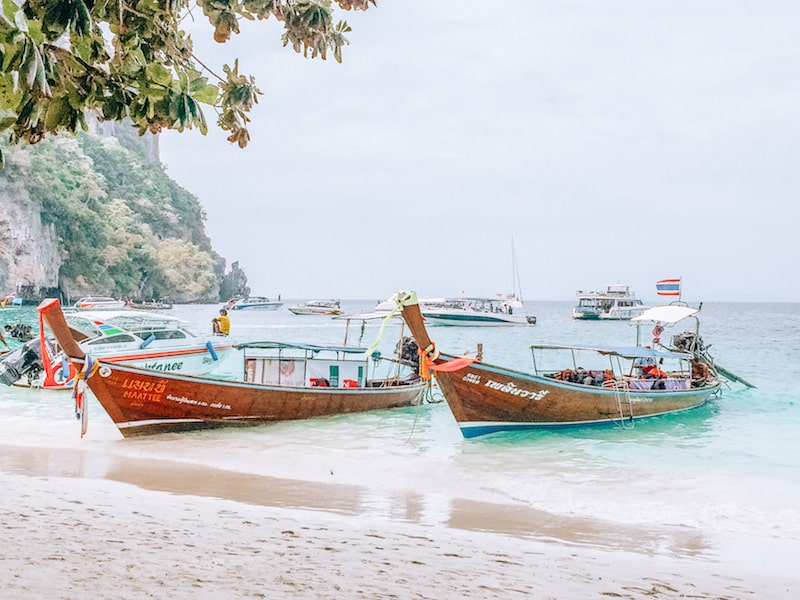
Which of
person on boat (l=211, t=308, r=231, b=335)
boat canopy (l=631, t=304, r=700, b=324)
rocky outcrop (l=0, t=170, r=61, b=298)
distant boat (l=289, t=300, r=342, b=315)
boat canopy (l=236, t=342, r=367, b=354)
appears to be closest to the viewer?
boat canopy (l=236, t=342, r=367, b=354)

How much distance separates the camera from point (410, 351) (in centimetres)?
1956

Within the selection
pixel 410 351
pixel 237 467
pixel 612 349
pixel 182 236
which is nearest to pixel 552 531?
pixel 237 467

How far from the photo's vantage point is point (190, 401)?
503 inches

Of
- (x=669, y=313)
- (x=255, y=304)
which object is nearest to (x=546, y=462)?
Answer: (x=669, y=313)

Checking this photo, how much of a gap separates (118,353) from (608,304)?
64537 mm

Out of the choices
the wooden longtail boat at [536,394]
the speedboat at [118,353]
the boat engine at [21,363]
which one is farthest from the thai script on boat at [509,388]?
the boat engine at [21,363]

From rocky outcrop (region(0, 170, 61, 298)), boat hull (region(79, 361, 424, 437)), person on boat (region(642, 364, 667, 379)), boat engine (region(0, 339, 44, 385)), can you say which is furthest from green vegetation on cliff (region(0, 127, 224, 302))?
person on boat (region(642, 364, 667, 379))

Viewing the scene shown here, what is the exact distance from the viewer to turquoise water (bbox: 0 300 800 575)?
322 inches

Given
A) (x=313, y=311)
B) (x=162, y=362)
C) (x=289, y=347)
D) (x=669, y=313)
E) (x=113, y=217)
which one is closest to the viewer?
(x=289, y=347)

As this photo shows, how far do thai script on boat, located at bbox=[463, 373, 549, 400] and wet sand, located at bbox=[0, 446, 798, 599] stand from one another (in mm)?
3897

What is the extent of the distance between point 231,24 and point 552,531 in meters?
5.92

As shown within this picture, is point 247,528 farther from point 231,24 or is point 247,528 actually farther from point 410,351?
point 410,351

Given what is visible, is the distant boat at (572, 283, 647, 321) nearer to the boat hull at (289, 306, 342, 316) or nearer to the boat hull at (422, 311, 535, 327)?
the boat hull at (422, 311, 535, 327)

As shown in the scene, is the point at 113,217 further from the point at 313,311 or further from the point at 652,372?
the point at 652,372
